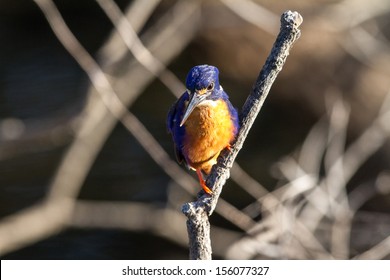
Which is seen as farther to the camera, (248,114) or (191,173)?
(191,173)

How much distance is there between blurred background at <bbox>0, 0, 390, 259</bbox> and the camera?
2920 millimetres

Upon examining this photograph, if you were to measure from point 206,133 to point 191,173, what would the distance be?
6.83 feet

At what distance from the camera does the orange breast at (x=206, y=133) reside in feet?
3.81

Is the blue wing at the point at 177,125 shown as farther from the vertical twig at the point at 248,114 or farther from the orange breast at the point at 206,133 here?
the vertical twig at the point at 248,114

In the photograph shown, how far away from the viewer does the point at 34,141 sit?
10.3ft

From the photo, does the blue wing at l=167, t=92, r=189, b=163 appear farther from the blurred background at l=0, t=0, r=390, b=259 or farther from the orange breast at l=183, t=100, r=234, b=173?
the blurred background at l=0, t=0, r=390, b=259

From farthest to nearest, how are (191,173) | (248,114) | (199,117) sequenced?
(191,173) < (199,117) < (248,114)

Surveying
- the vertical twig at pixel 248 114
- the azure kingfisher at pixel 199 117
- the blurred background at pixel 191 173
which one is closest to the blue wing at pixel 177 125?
the azure kingfisher at pixel 199 117

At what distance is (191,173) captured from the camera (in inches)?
129

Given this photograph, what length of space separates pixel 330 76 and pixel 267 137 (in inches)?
21.8

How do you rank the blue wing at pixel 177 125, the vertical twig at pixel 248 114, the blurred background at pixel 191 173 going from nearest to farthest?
the vertical twig at pixel 248 114
the blue wing at pixel 177 125
the blurred background at pixel 191 173

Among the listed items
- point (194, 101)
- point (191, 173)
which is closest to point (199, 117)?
point (194, 101)

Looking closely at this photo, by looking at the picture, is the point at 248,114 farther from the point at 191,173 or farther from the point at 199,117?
the point at 191,173
